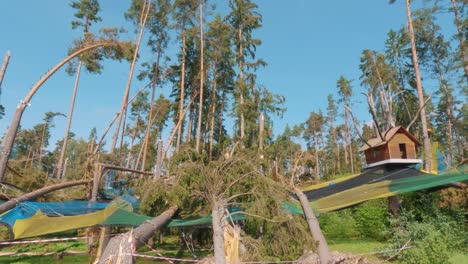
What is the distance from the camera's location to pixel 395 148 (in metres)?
8.92

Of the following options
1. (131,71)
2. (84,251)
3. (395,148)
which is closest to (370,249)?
(395,148)

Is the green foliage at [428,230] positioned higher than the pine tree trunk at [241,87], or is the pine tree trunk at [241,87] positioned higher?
the pine tree trunk at [241,87]

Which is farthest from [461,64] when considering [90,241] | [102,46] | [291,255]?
[90,241]

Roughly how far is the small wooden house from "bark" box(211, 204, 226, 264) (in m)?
5.46

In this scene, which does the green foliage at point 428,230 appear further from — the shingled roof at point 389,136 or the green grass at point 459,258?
the shingled roof at point 389,136

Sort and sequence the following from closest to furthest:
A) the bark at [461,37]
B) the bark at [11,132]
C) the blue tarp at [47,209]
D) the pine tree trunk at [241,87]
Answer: the bark at [11,132] → the blue tarp at [47,209] → the bark at [461,37] → the pine tree trunk at [241,87]

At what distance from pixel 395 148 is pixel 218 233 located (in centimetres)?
610

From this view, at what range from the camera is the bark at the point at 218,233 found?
5215mm

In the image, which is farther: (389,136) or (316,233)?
(389,136)

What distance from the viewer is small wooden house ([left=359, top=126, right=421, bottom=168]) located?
8.88m

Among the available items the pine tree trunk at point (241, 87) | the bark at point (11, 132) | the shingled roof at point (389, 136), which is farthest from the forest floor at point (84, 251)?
the pine tree trunk at point (241, 87)

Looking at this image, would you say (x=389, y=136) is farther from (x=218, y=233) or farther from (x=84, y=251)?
(x=84, y=251)

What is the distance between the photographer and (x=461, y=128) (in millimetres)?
15422

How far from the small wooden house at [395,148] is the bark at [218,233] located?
5.46 m
